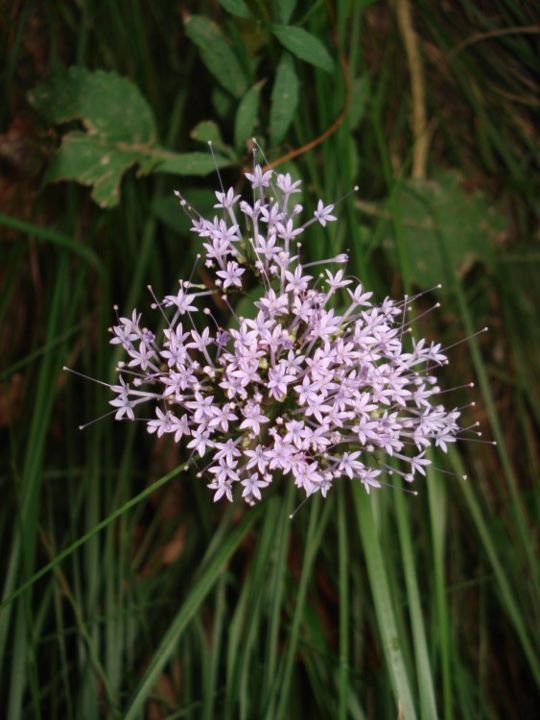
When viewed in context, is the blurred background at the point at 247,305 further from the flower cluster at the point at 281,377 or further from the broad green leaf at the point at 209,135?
the flower cluster at the point at 281,377

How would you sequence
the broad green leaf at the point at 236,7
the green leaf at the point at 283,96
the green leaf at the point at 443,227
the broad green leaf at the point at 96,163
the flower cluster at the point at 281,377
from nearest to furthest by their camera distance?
the flower cluster at the point at 281,377 → the broad green leaf at the point at 236,7 → the green leaf at the point at 283,96 → the broad green leaf at the point at 96,163 → the green leaf at the point at 443,227

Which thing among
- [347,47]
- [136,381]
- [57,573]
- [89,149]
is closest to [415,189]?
[347,47]

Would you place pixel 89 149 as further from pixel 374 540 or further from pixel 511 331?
pixel 511 331

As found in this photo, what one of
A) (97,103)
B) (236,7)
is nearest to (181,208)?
(97,103)

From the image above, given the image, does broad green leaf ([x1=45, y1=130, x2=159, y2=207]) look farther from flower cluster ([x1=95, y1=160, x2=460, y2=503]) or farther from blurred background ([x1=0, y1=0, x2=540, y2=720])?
flower cluster ([x1=95, y1=160, x2=460, y2=503])

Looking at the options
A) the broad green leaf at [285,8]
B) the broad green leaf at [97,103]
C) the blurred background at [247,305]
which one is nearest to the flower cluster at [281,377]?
the blurred background at [247,305]

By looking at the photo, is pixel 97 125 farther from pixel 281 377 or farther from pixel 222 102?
pixel 281 377
